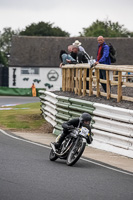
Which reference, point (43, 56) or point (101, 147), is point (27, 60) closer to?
point (43, 56)

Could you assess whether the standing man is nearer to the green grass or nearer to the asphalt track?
the green grass

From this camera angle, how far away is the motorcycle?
37.3ft

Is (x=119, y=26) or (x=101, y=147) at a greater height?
(x=119, y=26)

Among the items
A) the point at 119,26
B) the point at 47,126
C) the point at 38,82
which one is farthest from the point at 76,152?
the point at 119,26

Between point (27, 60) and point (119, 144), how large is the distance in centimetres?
6610

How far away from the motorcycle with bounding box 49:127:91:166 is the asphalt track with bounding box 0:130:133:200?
0.19 meters

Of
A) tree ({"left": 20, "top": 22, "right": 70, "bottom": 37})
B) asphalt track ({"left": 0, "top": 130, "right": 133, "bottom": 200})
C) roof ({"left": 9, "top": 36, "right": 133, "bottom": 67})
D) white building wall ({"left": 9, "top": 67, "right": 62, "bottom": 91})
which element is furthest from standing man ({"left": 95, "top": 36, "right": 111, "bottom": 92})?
tree ({"left": 20, "top": 22, "right": 70, "bottom": 37})

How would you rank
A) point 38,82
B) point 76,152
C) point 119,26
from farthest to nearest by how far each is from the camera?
1. point 119,26
2. point 38,82
3. point 76,152

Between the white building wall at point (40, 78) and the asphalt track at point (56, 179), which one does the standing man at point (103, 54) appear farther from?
the white building wall at point (40, 78)

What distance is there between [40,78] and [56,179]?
226 feet

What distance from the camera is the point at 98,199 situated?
26.4ft

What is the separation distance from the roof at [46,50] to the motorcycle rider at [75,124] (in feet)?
217

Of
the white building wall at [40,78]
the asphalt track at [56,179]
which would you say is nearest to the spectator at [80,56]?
the asphalt track at [56,179]

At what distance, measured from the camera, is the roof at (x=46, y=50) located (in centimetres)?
7906
